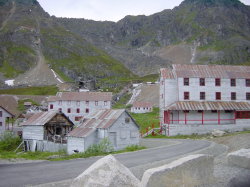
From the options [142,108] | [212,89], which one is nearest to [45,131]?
[212,89]

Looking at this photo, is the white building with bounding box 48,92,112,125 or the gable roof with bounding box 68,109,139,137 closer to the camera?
the gable roof with bounding box 68,109,139,137

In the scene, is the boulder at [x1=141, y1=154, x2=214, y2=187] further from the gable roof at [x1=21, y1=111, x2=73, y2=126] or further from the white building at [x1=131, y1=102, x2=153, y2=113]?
the white building at [x1=131, y1=102, x2=153, y2=113]

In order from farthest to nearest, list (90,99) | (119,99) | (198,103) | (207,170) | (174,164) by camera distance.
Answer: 1. (119,99)
2. (90,99)
3. (198,103)
4. (207,170)
5. (174,164)

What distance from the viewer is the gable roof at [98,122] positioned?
124 feet

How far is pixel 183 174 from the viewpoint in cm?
1277

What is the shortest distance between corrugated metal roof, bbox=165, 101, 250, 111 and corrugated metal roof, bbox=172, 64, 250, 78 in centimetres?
411

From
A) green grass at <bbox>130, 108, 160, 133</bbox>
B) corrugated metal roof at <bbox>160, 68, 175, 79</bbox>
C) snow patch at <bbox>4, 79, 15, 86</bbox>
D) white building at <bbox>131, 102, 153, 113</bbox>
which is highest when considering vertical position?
snow patch at <bbox>4, 79, 15, 86</bbox>

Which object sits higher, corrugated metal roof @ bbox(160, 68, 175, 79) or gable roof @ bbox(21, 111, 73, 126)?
corrugated metal roof @ bbox(160, 68, 175, 79)

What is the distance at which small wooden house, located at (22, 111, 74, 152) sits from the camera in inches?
1847

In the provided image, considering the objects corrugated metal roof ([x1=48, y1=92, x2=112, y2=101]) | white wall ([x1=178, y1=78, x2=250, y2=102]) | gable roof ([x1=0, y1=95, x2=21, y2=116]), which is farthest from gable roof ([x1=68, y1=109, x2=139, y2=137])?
gable roof ([x1=0, y1=95, x2=21, y2=116])

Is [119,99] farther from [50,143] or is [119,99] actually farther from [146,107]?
[50,143]

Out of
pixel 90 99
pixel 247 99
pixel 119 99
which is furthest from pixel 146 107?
pixel 247 99

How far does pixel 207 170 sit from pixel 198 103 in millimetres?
34923

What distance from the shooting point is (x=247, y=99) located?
50625mm
